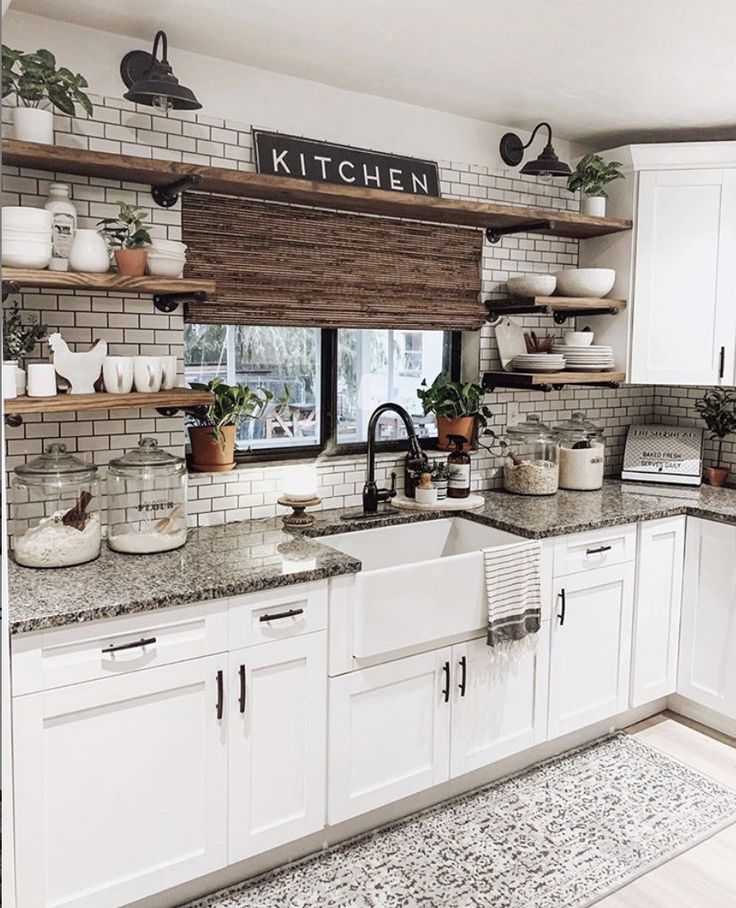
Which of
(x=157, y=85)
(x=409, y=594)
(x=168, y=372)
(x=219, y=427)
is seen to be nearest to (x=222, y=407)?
(x=219, y=427)

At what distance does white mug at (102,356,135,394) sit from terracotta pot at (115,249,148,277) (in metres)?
0.25

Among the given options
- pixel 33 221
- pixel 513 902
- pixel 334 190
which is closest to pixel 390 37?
pixel 334 190

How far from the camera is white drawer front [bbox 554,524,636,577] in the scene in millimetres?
2900

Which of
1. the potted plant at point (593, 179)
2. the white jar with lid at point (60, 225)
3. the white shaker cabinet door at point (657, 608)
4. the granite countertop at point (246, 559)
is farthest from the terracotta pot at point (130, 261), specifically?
the white shaker cabinet door at point (657, 608)

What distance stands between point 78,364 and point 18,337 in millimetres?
188

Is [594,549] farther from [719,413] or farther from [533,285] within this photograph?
[719,413]

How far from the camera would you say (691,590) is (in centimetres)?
327

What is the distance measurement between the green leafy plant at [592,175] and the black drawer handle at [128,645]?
2556 millimetres

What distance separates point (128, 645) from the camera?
200 centimetres

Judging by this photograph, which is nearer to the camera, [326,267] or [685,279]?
[326,267]

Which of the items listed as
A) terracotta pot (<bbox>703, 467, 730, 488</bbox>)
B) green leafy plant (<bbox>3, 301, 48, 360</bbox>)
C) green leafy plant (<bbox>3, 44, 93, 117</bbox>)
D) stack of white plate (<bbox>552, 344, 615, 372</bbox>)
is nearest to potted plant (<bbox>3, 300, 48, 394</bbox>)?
green leafy plant (<bbox>3, 301, 48, 360</bbox>)

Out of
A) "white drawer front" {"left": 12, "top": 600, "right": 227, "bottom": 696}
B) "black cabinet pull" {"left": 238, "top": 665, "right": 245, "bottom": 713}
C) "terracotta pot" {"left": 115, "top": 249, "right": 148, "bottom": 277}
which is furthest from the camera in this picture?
"terracotta pot" {"left": 115, "top": 249, "right": 148, "bottom": 277}

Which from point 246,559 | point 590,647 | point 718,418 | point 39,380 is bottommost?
point 590,647

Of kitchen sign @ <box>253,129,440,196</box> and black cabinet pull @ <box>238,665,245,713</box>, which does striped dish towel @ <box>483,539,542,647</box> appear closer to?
black cabinet pull @ <box>238,665,245,713</box>
